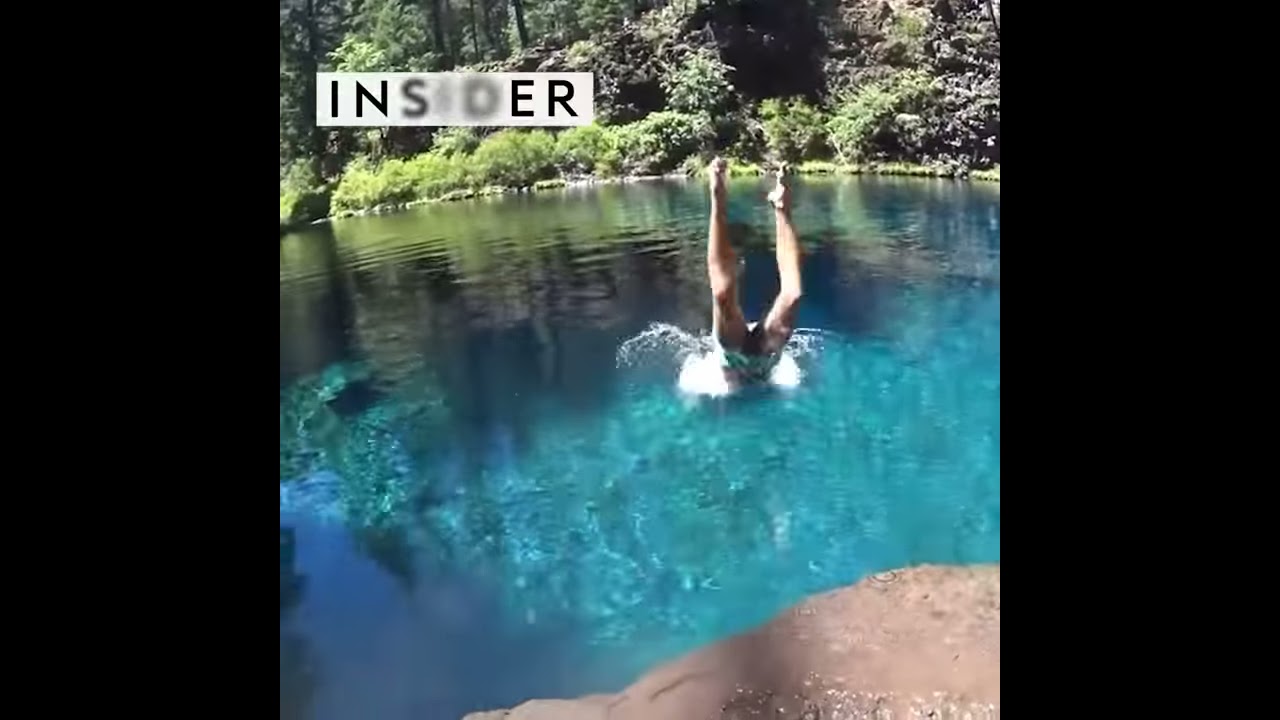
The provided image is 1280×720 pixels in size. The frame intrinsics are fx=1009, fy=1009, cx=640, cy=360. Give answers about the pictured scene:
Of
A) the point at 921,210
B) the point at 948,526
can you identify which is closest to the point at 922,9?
the point at 921,210

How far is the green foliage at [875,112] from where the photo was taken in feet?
8.63

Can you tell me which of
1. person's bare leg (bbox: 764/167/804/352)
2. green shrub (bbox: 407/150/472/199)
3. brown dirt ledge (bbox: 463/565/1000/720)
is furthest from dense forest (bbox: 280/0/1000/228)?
brown dirt ledge (bbox: 463/565/1000/720)

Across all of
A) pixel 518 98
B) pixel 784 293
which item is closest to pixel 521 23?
pixel 518 98

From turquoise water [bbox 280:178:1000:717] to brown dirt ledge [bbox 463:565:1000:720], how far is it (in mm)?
57

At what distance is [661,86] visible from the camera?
259 cm

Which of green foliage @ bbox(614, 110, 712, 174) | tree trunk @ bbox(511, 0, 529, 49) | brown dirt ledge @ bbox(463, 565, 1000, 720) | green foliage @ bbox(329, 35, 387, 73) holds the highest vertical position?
tree trunk @ bbox(511, 0, 529, 49)

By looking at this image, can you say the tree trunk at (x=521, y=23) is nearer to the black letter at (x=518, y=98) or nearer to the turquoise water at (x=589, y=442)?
the black letter at (x=518, y=98)

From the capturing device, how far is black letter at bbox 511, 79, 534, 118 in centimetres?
254

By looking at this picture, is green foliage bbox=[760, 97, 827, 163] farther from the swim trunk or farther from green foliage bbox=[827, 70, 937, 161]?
the swim trunk

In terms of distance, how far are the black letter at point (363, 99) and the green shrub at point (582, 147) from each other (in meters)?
0.44

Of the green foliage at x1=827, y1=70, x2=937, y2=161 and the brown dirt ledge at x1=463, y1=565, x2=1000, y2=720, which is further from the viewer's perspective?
the green foliage at x1=827, y1=70, x2=937, y2=161

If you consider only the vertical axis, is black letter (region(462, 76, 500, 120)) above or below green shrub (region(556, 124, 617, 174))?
above
